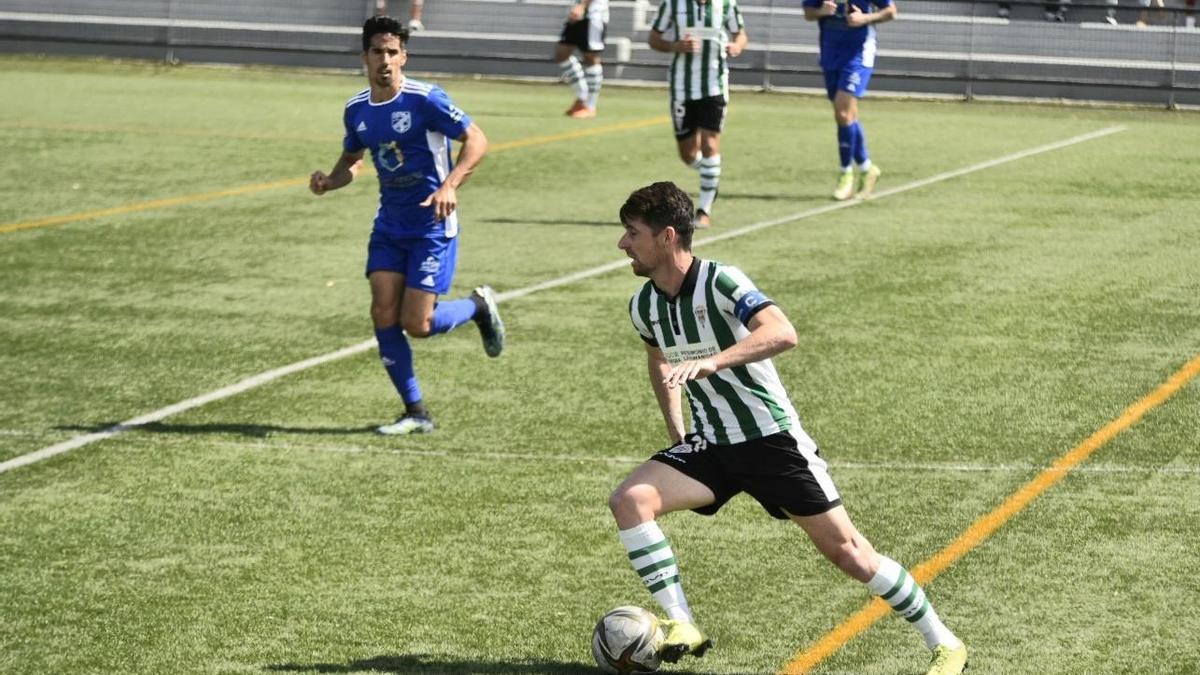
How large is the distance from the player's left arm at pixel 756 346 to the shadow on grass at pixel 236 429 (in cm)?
442

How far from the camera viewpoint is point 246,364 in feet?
38.2

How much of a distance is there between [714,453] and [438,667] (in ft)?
4.18

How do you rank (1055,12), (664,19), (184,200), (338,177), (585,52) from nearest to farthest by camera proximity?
(338,177), (664,19), (184,200), (585,52), (1055,12)

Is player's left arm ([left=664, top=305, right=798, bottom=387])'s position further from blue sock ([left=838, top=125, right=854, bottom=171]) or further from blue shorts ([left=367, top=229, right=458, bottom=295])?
blue sock ([left=838, top=125, right=854, bottom=171])

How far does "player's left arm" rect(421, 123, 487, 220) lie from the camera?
32.0 ft

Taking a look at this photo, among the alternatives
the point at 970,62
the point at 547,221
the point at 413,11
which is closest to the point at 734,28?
the point at 547,221

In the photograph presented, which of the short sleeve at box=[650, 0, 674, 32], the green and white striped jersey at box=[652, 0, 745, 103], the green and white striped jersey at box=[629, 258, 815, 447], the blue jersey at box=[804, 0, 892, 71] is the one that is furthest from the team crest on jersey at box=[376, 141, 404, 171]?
the blue jersey at box=[804, 0, 892, 71]

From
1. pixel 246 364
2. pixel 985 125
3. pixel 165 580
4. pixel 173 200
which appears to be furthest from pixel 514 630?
pixel 985 125

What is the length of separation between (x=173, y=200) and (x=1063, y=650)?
497 inches

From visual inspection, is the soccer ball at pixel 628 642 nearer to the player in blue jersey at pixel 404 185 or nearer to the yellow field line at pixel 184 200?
the player in blue jersey at pixel 404 185

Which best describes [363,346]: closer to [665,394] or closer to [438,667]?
[438,667]

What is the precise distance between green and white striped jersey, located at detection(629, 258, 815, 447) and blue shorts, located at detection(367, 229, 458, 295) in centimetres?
374

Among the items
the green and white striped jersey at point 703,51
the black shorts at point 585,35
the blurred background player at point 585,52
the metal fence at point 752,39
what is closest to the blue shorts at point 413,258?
the green and white striped jersey at point 703,51

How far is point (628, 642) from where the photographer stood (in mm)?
6371
